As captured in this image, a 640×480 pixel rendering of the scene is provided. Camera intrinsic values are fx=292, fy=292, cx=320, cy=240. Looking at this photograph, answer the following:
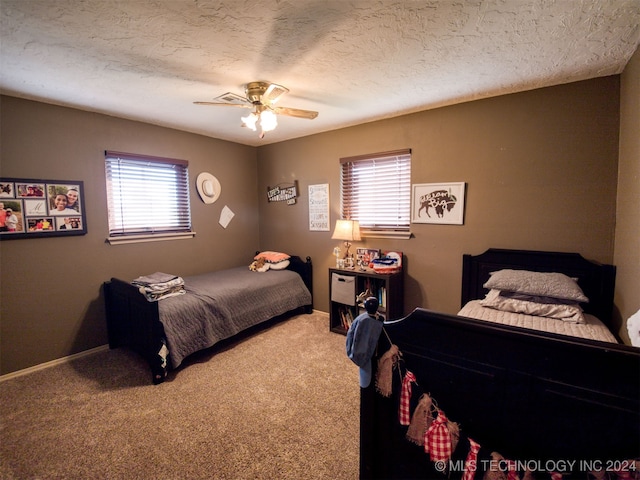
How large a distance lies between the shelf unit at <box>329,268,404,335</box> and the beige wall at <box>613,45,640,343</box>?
Result: 1659mm

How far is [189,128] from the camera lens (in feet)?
11.5

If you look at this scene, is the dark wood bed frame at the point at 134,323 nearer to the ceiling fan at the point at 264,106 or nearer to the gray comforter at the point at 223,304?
the gray comforter at the point at 223,304

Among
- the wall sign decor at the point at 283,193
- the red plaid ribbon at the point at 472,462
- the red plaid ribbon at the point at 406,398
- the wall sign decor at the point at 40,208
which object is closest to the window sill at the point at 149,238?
the wall sign decor at the point at 40,208

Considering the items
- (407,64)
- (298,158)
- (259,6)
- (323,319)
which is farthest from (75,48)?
(323,319)

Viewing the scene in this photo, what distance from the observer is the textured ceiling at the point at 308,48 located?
1.46 metres

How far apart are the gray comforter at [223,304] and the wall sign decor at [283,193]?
1032mm

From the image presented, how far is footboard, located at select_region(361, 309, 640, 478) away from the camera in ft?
3.04

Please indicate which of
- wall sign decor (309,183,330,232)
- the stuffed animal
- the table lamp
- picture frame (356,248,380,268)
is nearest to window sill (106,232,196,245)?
wall sign decor (309,183,330,232)

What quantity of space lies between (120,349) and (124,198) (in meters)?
1.58

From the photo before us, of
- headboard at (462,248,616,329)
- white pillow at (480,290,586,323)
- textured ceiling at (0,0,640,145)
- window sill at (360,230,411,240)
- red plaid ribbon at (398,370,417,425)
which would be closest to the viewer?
red plaid ribbon at (398,370,417,425)

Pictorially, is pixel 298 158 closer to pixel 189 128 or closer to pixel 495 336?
pixel 189 128

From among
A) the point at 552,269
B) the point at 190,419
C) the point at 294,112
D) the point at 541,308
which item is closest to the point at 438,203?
the point at 552,269

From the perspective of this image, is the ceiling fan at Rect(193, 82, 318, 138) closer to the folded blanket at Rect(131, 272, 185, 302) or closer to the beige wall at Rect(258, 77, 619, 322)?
the beige wall at Rect(258, 77, 619, 322)

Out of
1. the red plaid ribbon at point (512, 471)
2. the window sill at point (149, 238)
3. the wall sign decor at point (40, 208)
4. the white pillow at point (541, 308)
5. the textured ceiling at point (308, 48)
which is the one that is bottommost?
the red plaid ribbon at point (512, 471)
